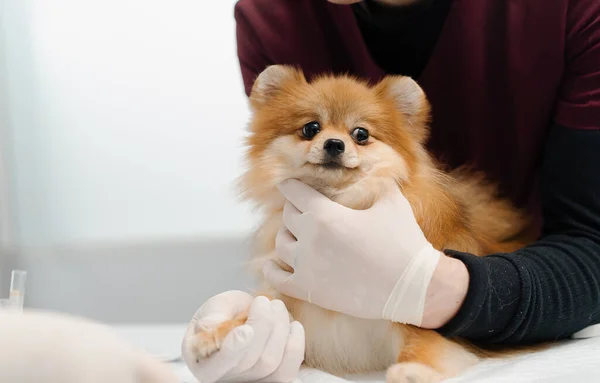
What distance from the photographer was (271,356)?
0.72 m

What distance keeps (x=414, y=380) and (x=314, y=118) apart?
1.39 ft

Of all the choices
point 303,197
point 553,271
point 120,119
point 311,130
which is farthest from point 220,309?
point 120,119

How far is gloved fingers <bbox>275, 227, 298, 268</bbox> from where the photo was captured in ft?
2.93

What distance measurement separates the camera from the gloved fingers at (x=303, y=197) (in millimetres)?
877

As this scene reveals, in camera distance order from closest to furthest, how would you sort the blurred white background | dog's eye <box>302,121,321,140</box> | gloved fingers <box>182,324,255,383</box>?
gloved fingers <box>182,324,255,383</box>, dog's eye <box>302,121,321,140</box>, the blurred white background

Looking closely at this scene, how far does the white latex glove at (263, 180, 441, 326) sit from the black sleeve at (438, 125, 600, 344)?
0.26 ft

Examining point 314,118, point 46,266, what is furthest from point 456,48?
point 46,266

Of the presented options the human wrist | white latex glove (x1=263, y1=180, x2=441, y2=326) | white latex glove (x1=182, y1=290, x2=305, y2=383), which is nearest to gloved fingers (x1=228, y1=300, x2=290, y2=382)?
white latex glove (x1=182, y1=290, x2=305, y2=383)

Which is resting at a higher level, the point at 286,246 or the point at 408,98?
the point at 408,98

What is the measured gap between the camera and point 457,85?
1.21 meters

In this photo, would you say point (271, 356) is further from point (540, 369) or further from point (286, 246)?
point (540, 369)

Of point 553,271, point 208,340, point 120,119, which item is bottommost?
point 120,119

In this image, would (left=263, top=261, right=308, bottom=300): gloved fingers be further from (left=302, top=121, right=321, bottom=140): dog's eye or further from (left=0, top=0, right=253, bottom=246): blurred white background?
(left=0, top=0, right=253, bottom=246): blurred white background

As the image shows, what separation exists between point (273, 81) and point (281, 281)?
14.1 inches
